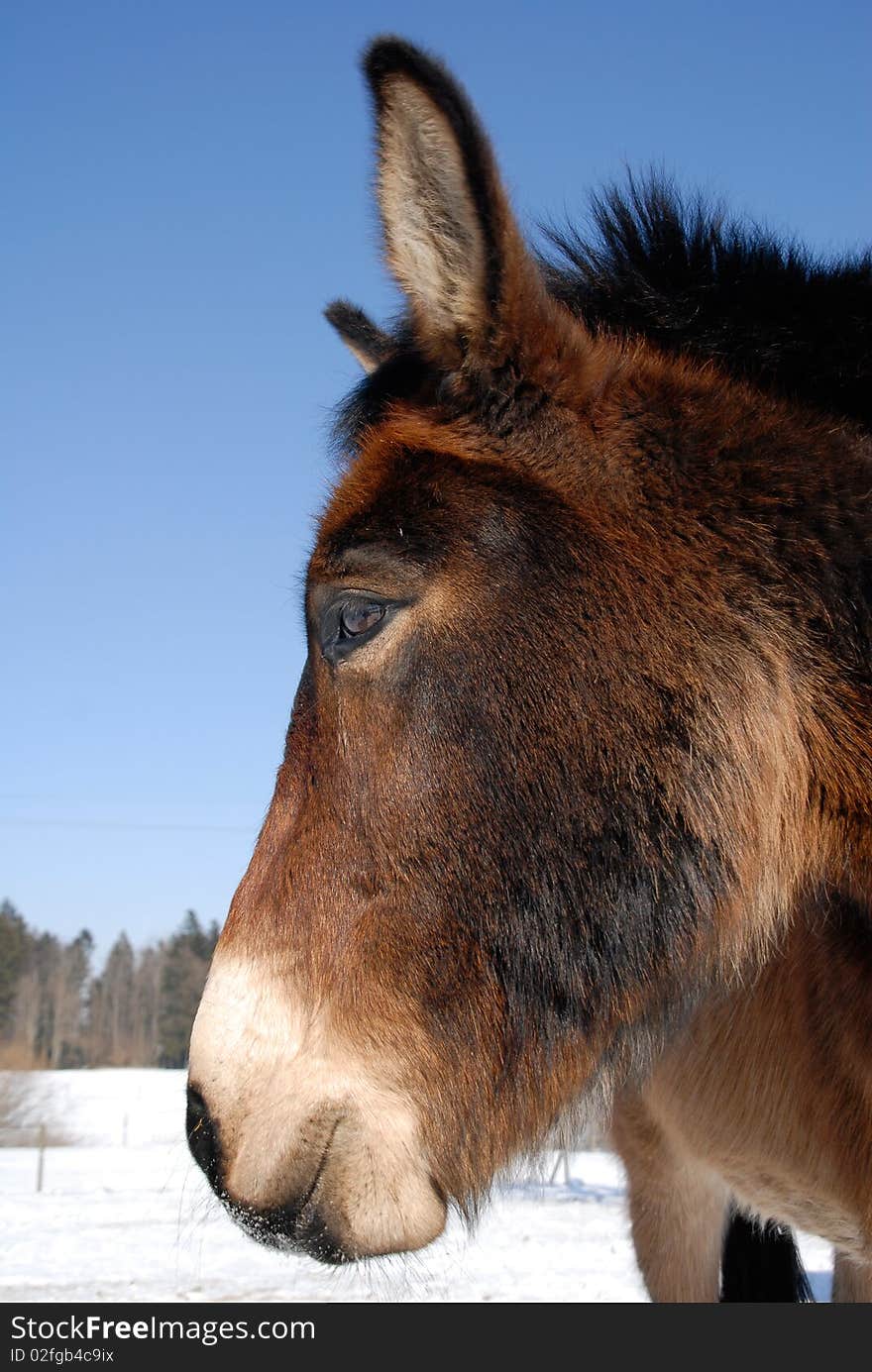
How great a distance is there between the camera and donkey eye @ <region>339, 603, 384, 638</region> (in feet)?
A: 6.86

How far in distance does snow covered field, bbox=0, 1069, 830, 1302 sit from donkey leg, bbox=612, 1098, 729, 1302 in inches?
24.4

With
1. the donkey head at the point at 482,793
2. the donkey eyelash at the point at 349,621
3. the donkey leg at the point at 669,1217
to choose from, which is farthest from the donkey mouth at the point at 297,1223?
the donkey leg at the point at 669,1217

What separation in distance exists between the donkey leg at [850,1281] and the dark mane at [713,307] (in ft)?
10.9

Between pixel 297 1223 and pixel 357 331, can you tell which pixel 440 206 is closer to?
pixel 357 331

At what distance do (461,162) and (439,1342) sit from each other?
2865 mm

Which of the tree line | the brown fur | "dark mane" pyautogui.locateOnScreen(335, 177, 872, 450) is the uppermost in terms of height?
"dark mane" pyautogui.locateOnScreen(335, 177, 872, 450)

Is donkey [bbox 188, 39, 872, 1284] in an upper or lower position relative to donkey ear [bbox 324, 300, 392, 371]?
lower

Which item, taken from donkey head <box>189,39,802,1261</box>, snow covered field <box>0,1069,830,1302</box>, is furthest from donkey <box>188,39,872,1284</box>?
snow covered field <box>0,1069,830,1302</box>

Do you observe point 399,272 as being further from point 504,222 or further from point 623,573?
point 623,573

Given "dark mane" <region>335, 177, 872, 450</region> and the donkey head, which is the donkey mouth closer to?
the donkey head

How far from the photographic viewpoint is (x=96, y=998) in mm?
84000

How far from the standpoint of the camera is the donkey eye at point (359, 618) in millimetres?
2090

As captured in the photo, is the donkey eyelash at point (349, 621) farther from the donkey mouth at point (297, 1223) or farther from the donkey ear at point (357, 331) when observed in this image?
the donkey ear at point (357, 331)

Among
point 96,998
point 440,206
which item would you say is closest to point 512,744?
point 440,206
